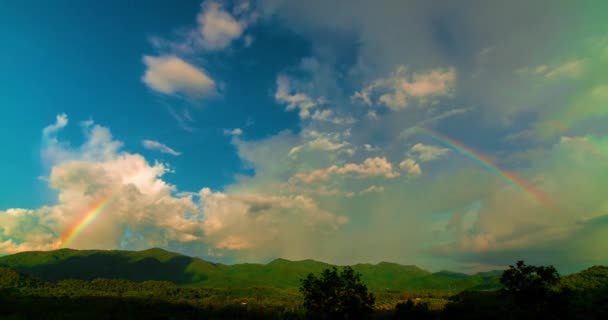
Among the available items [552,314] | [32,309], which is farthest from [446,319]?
[32,309]

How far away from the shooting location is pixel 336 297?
152 ft

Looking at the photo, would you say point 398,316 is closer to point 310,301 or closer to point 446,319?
point 310,301

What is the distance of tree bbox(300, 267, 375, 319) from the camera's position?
150ft

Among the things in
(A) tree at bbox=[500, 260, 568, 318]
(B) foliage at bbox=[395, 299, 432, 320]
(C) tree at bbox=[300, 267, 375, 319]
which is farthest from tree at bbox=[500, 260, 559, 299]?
(B) foliage at bbox=[395, 299, 432, 320]

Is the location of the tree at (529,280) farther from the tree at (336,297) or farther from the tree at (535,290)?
the tree at (336,297)

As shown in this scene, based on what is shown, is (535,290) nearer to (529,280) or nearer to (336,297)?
(529,280)

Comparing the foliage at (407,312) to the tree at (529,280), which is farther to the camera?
the foliage at (407,312)

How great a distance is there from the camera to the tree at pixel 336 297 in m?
45.8

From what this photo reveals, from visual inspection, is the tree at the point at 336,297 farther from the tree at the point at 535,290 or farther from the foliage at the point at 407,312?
the foliage at the point at 407,312

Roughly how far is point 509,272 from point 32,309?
236698mm

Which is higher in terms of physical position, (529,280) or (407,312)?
(529,280)

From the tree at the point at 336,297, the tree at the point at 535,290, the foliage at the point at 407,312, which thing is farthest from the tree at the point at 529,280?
the foliage at the point at 407,312

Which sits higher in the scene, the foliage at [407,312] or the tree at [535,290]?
the tree at [535,290]

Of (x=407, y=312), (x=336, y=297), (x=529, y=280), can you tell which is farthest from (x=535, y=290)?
(x=407, y=312)
